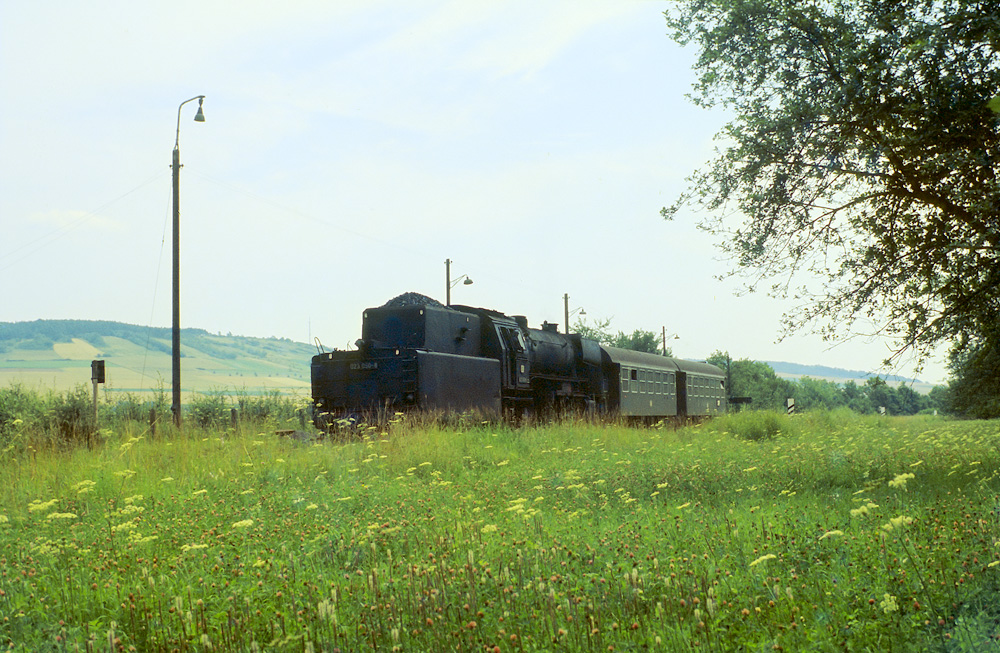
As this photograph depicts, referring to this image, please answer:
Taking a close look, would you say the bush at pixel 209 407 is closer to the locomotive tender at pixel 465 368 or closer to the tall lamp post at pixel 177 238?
the tall lamp post at pixel 177 238

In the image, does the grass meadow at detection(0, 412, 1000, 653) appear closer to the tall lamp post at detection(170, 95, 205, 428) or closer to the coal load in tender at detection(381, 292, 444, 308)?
the coal load in tender at detection(381, 292, 444, 308)

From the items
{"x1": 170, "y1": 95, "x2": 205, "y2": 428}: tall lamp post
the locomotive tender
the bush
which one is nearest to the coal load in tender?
the locomotive tender

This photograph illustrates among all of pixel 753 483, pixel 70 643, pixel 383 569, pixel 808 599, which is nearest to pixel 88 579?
pixel 70 643

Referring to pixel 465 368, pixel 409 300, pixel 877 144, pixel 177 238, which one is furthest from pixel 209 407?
pixel 877 144

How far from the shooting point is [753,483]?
1022 cm

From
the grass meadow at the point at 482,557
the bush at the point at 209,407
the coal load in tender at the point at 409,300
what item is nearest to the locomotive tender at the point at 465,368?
the coal load in tender at the point at 409,300

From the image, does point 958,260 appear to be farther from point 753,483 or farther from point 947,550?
point 947,550

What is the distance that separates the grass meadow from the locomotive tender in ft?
15.2

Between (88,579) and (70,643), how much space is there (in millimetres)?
1504

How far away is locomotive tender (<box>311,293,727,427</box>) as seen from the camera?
53.3ft

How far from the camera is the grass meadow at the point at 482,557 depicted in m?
4.23

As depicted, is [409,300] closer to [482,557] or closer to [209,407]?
[482,557]

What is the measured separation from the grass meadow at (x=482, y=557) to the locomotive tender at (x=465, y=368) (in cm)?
464

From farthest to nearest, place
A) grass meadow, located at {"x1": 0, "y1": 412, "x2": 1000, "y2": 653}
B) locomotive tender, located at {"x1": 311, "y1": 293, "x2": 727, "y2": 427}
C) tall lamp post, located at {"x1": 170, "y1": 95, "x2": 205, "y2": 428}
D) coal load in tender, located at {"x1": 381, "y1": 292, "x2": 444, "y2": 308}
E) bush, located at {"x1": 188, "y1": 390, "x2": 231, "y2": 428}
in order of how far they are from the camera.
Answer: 1. bush, located at {"x1": 188, "y1": 390, "x2": 231, "y2": 428}
2. tall lamp post, located at {"x1": 170, "y1": 95, "x2": 205, "y2": 428}
3. coal load in tender, located at {"x1": 381, "y1": 292, "x2": 444, "y2": 308}
4. locomotive tender, located at {"x1": 311, "y1": 293, "x2": 727, "y2": 427}
5. grass meadow, located at {"x1": 0, "y1": 412, "x2": 1000, "y2": 653}
